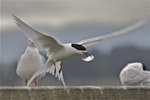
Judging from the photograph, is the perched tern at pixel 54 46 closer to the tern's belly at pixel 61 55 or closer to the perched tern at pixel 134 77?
the tern's belly at pixel 61 55

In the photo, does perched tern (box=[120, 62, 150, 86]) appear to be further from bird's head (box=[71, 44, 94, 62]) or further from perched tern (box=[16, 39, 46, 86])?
perched tern (box=[16, 39, 46, 86])

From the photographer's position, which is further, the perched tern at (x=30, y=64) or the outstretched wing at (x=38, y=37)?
the perched tern at (x=30, y=64)

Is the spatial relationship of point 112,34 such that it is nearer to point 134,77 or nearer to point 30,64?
point 134,77

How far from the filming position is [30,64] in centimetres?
1041

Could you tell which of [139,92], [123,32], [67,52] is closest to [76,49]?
→ [67,52]

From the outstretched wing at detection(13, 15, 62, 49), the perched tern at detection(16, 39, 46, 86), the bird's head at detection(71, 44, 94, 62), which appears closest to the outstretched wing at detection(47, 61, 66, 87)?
the perched tern at detection(16, 39, 46, 86)

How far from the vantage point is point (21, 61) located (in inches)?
417

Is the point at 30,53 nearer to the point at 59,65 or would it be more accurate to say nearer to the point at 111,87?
the point at 59,65

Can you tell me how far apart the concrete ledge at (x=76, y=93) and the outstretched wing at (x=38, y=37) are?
Answer: 245cm

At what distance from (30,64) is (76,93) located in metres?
4.42

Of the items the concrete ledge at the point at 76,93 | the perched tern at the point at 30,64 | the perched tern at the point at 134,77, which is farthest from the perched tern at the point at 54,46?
the concrete ledge at the point at 76,93

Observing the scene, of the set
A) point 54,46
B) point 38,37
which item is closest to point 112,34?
point 54,46

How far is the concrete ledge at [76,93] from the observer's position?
5.83 metres

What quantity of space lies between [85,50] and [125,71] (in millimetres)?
1286
